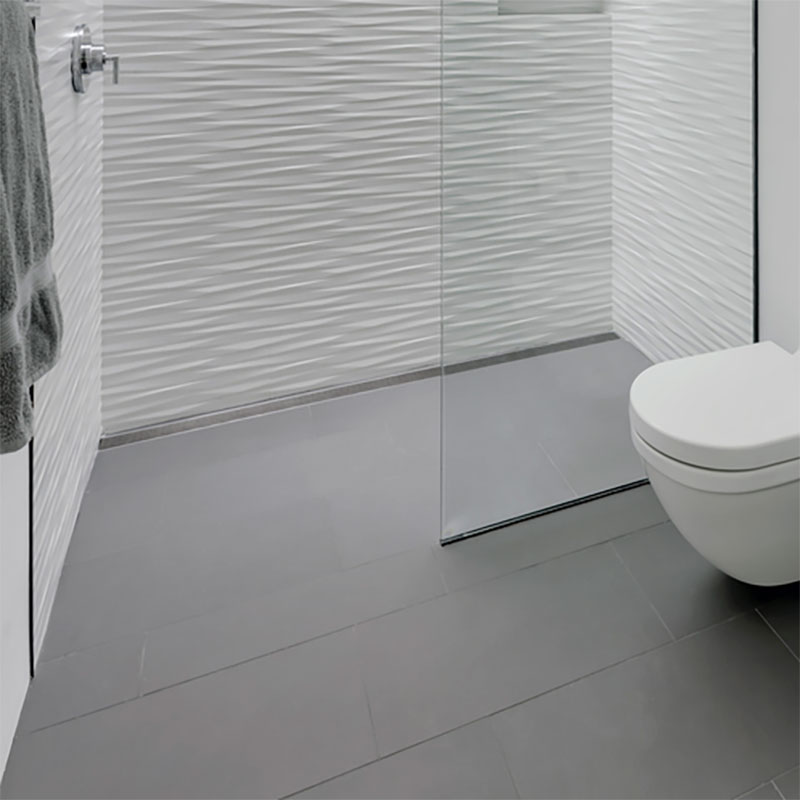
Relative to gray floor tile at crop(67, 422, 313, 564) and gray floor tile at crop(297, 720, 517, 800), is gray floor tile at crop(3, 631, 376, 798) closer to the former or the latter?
gray floor tile at crop(297, 720, 517, 800)

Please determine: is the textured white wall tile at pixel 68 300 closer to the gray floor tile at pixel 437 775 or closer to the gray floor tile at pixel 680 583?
the gray floor tile at pixel 437 775

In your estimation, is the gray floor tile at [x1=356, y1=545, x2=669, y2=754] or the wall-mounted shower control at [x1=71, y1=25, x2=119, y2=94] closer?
the gray floor tile at [x1=356, y1=545, x2=669, y2=754]

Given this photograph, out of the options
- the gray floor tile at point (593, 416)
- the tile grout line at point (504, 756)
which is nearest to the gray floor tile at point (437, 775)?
the tile grout line at point (504, 756)

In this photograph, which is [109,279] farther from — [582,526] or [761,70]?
[761,70]

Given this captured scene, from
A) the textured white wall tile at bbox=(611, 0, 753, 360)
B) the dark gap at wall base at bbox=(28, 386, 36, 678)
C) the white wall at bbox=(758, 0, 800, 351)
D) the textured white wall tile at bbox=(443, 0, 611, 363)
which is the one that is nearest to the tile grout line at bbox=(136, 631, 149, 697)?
the dark gap at wall base at bbox=(28, 386, 36, 678)

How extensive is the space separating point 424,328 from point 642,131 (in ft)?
3.33

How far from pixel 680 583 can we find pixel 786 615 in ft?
0.73

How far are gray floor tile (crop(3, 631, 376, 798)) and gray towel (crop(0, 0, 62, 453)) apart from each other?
2.18ft

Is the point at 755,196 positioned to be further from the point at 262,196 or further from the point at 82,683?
the point at 82,683

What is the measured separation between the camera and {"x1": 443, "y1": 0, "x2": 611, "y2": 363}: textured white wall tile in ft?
5.44

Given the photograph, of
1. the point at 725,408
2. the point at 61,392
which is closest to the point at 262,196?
the point at 61,392

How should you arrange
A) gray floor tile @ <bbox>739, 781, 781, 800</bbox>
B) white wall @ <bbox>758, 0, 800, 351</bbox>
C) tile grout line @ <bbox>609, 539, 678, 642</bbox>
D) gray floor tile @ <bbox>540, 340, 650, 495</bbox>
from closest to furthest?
gray floor tile @ <bbox>739, 781, 781, 800</bbox> → tile grout line @ <bbox>609, 539, 678, 642</bbox> → white wall @ <bbox>758, 0, 800, 351</bbox> → gray floor tile @ <bbox>540, 340, 650, 495</bbox>

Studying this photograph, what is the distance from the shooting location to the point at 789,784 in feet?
3.86

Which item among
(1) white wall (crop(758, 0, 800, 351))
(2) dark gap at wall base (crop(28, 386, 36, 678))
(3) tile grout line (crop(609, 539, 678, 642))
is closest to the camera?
(2) dark gap at wall base (crop(28, 386, 36, 678))
